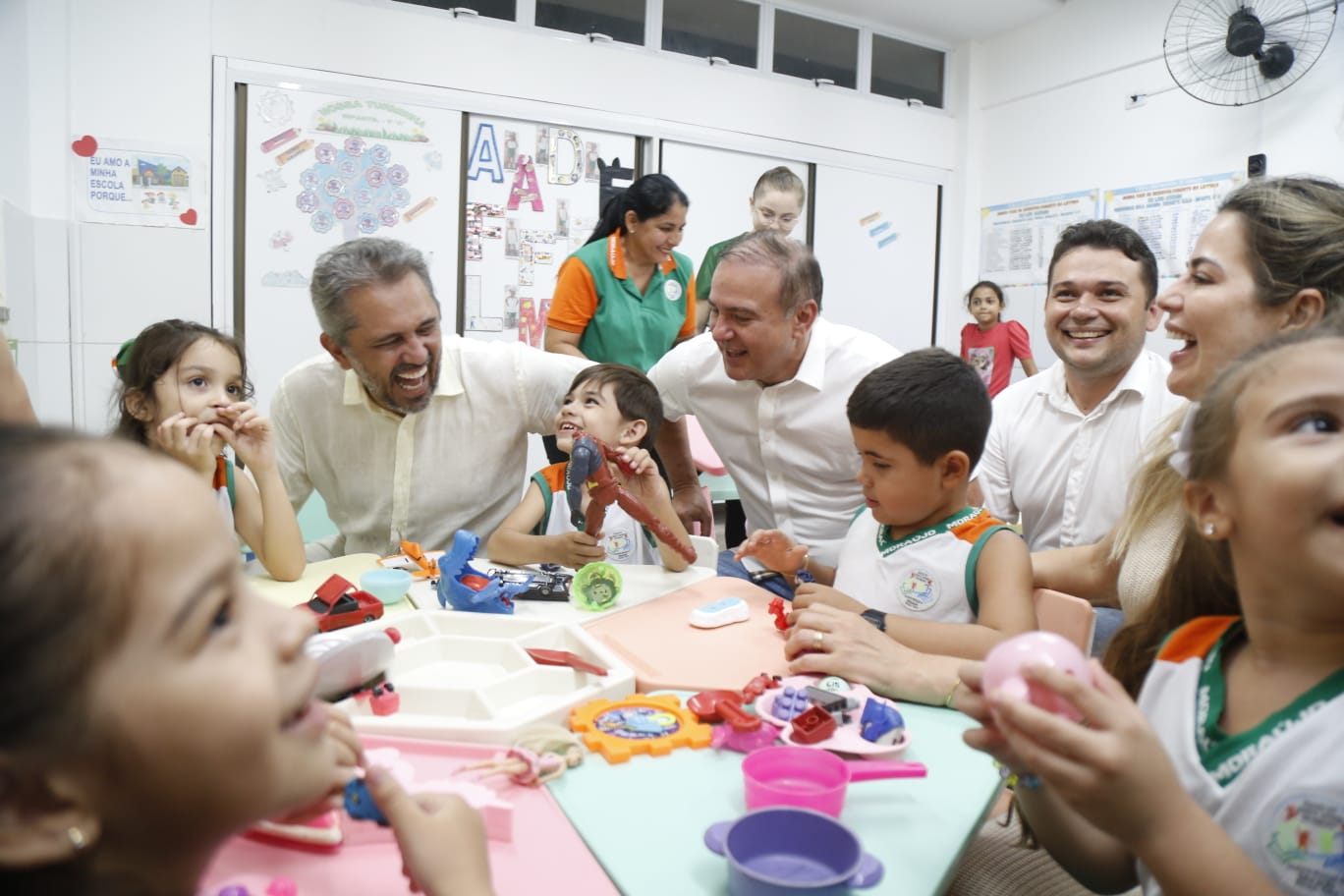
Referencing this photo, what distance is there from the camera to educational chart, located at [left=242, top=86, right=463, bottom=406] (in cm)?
428

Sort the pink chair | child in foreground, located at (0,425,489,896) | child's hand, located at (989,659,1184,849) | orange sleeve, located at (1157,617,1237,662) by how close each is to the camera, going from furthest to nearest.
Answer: the pink chair, orange sleeve, located at (1157,617,1237,662), child's hand, located at (989,659,1184,849), child in foreground, located at (0,425,489,896)

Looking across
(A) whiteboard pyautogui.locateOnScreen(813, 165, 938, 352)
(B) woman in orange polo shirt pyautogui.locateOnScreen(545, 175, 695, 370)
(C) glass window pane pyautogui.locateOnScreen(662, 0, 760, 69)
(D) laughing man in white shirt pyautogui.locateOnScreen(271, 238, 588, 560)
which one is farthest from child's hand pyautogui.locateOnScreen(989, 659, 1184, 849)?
(A) whiteboard pyautogui.locateOnScreen(813, 165, 938, 352)

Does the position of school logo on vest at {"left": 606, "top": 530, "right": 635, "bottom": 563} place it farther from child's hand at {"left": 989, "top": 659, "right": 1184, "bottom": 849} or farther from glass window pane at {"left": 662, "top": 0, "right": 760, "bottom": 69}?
glass window pane at {"left": 662, "top": 0, "right": 760, "bottom": 69}

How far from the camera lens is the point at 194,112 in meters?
4.07

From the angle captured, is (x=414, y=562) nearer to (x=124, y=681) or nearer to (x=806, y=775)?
(x=806, y=775)

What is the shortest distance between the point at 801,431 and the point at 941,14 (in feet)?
15.2

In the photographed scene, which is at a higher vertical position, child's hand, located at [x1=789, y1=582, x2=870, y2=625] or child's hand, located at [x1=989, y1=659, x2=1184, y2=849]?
child's hand, located at [x1=989, y1=659, x2=1184, y2=849]

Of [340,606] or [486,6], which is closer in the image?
[340,606]

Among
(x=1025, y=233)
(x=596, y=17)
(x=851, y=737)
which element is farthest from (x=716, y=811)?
(x=1025, y=233)

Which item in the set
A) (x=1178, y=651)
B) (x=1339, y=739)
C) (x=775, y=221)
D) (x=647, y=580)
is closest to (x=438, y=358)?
(x=647, y=580)

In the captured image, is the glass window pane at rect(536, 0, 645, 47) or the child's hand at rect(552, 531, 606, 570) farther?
the glass window pane at rect(536, 0, 645, 47)

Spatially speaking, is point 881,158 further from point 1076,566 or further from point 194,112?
point 1076,566

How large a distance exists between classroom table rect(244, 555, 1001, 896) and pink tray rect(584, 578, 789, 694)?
0.71ft

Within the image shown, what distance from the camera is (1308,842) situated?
78cm
